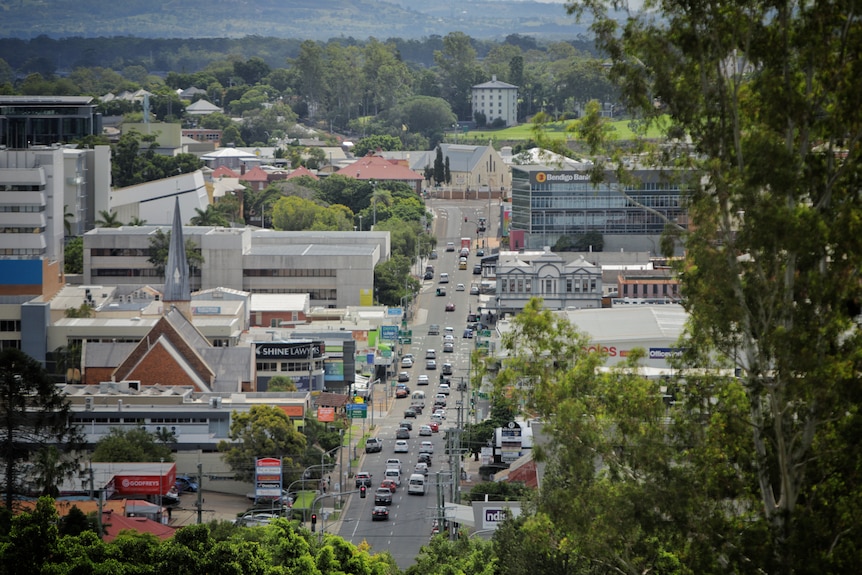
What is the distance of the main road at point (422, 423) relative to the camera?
62062 mm

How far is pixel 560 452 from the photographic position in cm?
3027

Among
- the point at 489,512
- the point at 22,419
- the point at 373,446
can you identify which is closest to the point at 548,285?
the point at 373,446

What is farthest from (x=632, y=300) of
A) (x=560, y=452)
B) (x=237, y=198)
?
(x=560, y=452)

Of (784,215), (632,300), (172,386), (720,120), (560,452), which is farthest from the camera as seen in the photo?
(632,300)

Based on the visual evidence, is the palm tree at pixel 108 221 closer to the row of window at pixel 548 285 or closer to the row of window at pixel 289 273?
the row of window at pixel 289 273

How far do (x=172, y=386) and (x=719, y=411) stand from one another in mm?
51740

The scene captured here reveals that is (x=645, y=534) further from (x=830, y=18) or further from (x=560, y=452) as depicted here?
(x=830, y=18)

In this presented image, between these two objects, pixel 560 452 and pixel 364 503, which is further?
pixel 364 503

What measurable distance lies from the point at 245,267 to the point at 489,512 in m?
58.5

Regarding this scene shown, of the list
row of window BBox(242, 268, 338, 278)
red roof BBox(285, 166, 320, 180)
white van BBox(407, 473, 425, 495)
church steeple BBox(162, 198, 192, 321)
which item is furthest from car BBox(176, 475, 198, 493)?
red roof BBox(285, 166, 320, 180)

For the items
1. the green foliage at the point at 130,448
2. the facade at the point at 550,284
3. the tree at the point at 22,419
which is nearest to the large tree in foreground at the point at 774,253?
the tree at the point at 22,419

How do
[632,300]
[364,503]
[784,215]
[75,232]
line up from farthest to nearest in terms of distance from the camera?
[75,232] → [632,300] → [364,503] → [784,215]

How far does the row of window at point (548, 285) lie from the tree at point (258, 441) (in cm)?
4113

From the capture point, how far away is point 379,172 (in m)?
182
